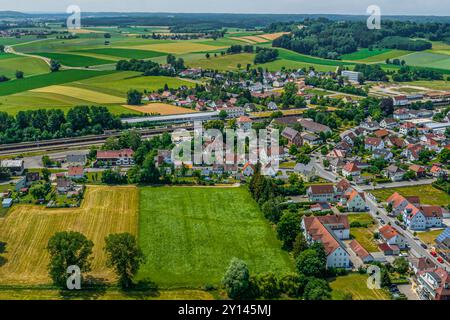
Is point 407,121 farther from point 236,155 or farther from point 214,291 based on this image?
point 214,291

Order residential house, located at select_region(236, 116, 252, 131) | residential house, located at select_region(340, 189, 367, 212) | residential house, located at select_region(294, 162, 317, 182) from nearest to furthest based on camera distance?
residential house, located at select_region(340, 189, 367, 212), residential house, located at select_region(294, 162, 317, 182), residential house, located at select_region(236, 116, 252, 131)

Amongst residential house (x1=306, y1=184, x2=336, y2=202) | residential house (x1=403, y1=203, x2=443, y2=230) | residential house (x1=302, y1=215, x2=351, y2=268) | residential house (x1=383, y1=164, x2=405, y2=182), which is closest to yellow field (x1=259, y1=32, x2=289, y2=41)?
residential house (x1=383, y1=164, x2=405, y2=182)

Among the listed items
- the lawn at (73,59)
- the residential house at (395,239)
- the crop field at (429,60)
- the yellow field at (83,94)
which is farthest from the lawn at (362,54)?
the residential house at (395,239)

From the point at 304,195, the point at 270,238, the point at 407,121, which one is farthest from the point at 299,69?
the point at 270,238

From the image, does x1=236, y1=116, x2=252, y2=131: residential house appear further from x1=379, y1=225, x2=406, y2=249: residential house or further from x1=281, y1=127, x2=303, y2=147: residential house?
x1=379, y1=225, x2=406, y2=249: residential house

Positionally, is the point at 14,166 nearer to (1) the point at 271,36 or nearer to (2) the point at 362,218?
(2) the point at 362,218

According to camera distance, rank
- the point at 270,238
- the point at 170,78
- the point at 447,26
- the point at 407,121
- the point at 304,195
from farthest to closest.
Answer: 1. the point at 447,26
2. the point at 170,78
3. the point at 407,121
4. the point at 304,195
5. the point at 270,238

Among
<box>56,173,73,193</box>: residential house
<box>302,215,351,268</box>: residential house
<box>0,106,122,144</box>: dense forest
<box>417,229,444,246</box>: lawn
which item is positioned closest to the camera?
<box>302,215,351,268</box>: residential house
